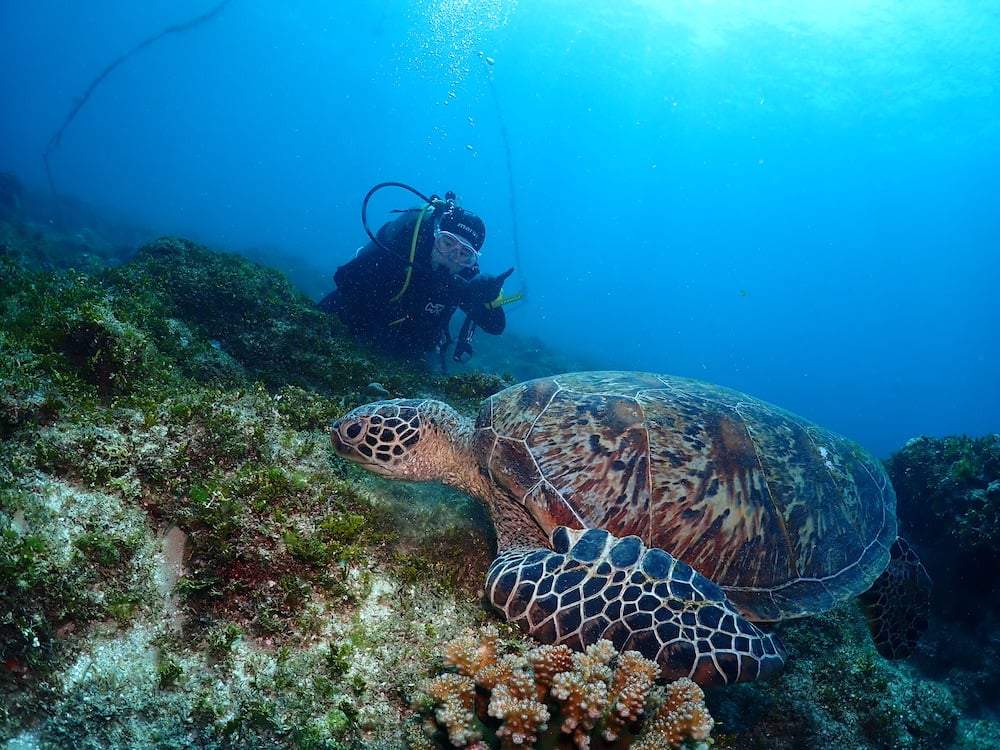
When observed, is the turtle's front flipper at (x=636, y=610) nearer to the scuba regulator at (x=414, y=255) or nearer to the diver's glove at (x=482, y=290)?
the scuba regulator at (x=414, y=255)

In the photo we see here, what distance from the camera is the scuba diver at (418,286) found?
7.68 meters

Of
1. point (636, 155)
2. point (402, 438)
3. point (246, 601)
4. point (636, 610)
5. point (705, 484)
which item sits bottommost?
point (246, 601)

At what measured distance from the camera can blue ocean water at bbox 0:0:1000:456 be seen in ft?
160

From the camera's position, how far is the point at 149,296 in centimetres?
514

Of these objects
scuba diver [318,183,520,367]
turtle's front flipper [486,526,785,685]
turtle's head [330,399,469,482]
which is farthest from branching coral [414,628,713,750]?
scuba diver [318,183,520,367]

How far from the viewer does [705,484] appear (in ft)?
9.82

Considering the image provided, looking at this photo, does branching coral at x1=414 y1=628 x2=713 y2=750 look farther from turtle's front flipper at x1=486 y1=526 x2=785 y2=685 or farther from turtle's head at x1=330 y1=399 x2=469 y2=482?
turtle's head at x1=330 y1=399 x2=469 y2=482

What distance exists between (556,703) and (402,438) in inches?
77.9

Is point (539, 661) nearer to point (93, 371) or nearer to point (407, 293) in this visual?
point (93, 371)

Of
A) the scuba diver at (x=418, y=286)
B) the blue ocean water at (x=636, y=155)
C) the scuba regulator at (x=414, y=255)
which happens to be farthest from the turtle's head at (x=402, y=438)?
the blue ocean water at (x=636, y=155)

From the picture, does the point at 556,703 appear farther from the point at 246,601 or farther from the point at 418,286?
the point at 418,286

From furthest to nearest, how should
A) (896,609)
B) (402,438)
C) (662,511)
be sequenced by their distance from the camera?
(896,609)
(402,438)
(662,511)

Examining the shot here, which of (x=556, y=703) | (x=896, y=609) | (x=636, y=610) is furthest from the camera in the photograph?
(x=896, y=609)

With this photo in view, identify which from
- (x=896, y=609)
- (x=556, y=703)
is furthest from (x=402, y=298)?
(x=896, y=609)
